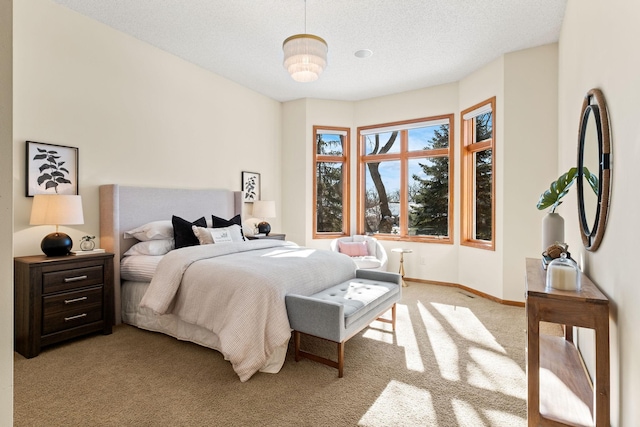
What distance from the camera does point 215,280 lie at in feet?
8.49

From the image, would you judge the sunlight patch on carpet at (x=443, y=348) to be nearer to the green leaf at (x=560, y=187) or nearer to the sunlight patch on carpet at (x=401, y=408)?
the sunlight patch on carpet at (x=401, y=408)

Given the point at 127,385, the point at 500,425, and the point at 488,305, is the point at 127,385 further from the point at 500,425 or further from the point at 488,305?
the point at 488,305

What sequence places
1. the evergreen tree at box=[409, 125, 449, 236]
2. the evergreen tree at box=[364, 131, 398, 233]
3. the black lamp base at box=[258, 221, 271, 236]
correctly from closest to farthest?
the black lamp base at box=[258, 221, 271, 236] < the evergreen tree at box=[409, 125, 449, 236] < the evergreen tree at box=[364, 131, 398, 233]

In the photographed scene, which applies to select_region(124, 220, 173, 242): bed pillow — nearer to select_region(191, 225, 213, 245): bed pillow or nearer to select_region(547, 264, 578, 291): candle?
select_region(191, 225, 213, 245): bed pillow

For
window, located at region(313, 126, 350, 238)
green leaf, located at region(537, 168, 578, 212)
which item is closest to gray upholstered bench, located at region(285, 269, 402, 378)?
green leaf, located at region(537, 168, 578, 212)

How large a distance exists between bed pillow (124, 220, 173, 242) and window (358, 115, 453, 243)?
3.33m

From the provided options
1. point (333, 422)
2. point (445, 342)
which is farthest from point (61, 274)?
point (445, 342)

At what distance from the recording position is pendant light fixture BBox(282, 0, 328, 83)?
2.79 meters

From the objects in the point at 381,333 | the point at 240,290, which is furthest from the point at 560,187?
the point at 240,290

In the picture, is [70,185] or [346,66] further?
[346,66]

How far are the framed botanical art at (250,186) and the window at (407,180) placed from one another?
179 centimetres

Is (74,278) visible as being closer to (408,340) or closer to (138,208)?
(138,208)

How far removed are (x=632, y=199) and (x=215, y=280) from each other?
2.46 m

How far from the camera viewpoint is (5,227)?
35.9 inches
